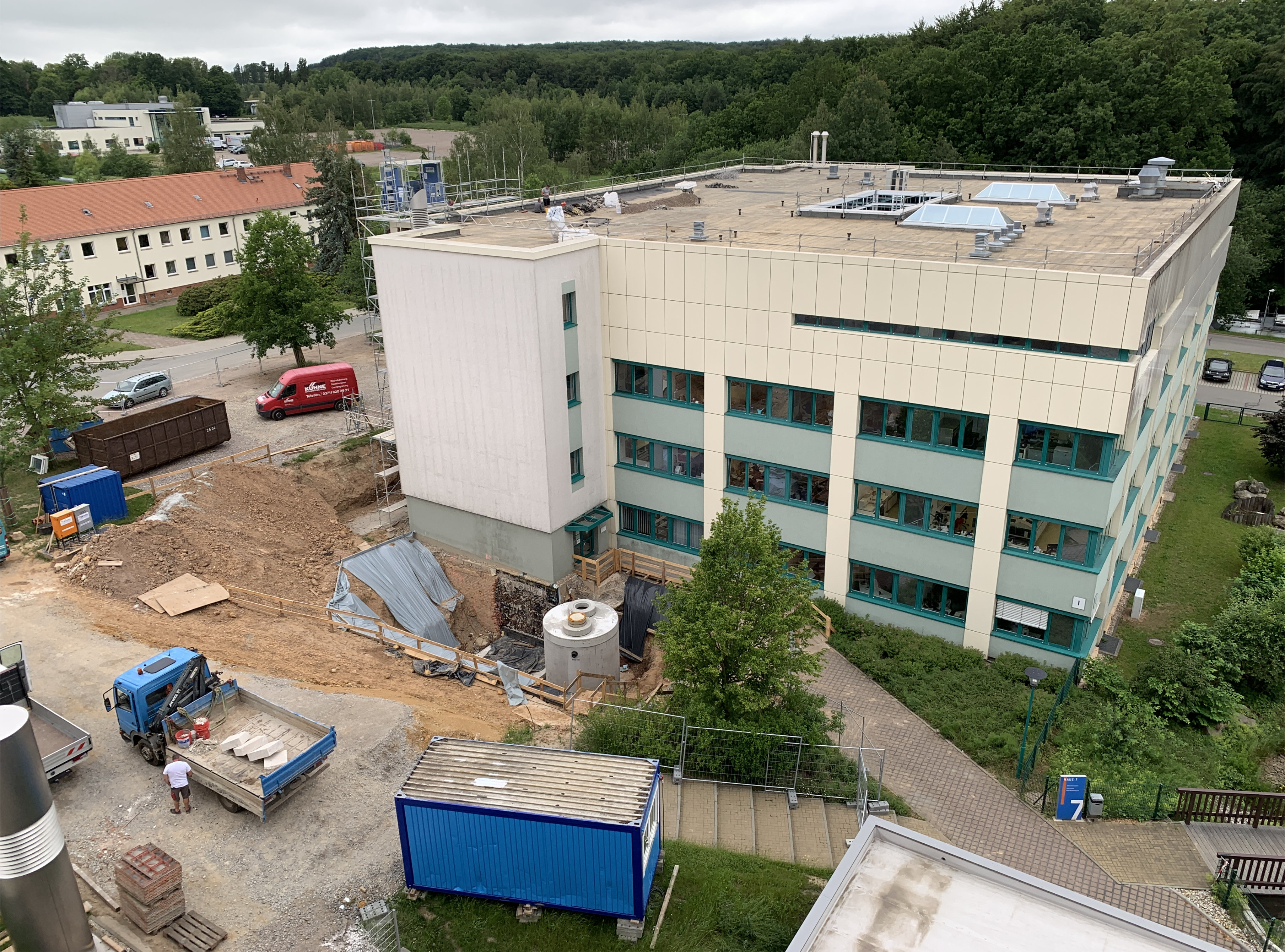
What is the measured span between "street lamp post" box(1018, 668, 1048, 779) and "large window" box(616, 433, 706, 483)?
511 inches

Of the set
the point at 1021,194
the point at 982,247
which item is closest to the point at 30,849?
the point at 982,247

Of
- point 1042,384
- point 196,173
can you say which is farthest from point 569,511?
point 196,173

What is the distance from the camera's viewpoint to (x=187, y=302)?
66.0 m

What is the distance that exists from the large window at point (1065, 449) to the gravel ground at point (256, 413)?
30.0 meters

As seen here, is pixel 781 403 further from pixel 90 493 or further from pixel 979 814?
pixel 90 493

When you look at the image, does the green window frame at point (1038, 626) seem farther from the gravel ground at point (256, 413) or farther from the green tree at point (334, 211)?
the green tree at point (334, 211)

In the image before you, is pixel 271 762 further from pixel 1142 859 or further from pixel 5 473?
pixel 5 473

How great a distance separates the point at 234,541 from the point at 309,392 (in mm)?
14132

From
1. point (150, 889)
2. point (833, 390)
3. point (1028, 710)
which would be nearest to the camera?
point (150, 889)

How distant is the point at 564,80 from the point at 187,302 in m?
153

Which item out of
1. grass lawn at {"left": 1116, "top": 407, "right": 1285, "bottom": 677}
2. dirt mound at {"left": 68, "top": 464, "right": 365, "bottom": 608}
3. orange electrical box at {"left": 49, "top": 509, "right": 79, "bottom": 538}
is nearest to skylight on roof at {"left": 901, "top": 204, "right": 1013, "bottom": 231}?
grass lawn at {"left": 1116, "top": 407, "right": 1285, "bottom": 677}

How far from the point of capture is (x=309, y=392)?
148ft

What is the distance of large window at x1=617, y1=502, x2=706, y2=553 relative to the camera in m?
32.5

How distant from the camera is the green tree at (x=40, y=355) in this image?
3356cm
